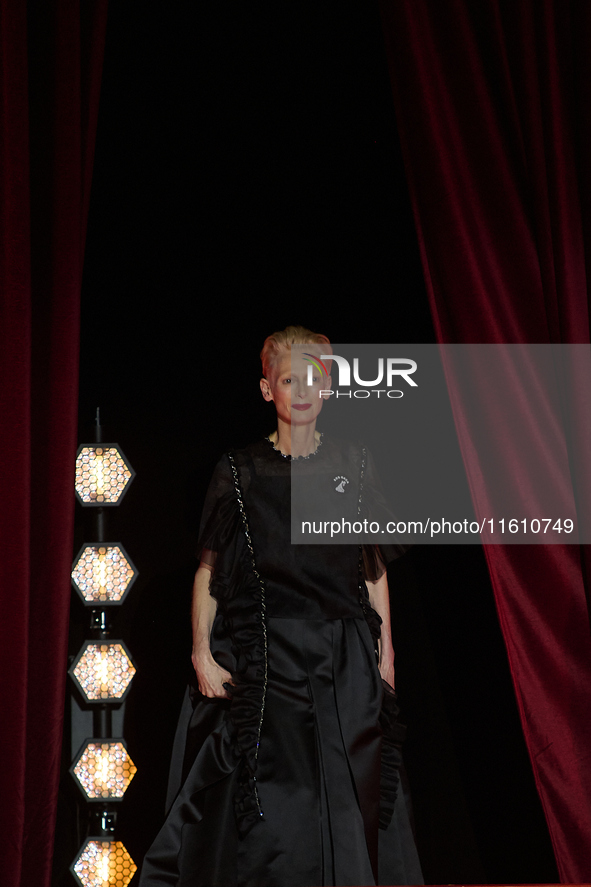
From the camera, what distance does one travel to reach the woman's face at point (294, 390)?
6.69 ft

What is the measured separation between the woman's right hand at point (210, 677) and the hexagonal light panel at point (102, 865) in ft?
1.97

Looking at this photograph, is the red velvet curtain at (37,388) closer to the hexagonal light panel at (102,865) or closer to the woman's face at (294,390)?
the hexagonal light panel at (102,865)

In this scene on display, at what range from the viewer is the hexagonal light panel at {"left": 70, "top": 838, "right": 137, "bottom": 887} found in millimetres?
2113

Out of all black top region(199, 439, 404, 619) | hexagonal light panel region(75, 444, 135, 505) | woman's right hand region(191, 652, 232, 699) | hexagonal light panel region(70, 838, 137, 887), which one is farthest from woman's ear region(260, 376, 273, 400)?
hexagonal light panel region(70, 838, 137, 887)

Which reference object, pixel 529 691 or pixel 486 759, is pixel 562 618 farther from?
pixel 486 759

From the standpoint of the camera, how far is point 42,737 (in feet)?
5.76

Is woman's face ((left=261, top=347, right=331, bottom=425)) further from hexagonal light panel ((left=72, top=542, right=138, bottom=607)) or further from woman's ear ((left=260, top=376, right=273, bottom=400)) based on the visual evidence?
hexagonal light panel ((left=72, top=542, right=138, bottom=607))

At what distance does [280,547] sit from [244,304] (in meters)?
0.98

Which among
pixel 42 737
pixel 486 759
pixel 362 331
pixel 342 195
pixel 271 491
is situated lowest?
pixel 486 759

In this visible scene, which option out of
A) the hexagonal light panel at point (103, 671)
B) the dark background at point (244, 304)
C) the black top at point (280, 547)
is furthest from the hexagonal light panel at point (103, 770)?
the black top at point (280, 547)

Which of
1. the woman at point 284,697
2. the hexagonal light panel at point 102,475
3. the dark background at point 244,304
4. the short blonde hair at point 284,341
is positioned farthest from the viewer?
the dark background at point 244,304

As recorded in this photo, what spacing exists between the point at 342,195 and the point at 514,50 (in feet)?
2.27

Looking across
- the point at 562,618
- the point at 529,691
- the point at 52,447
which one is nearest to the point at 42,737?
the point at 52,447

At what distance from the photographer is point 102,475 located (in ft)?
7.18
